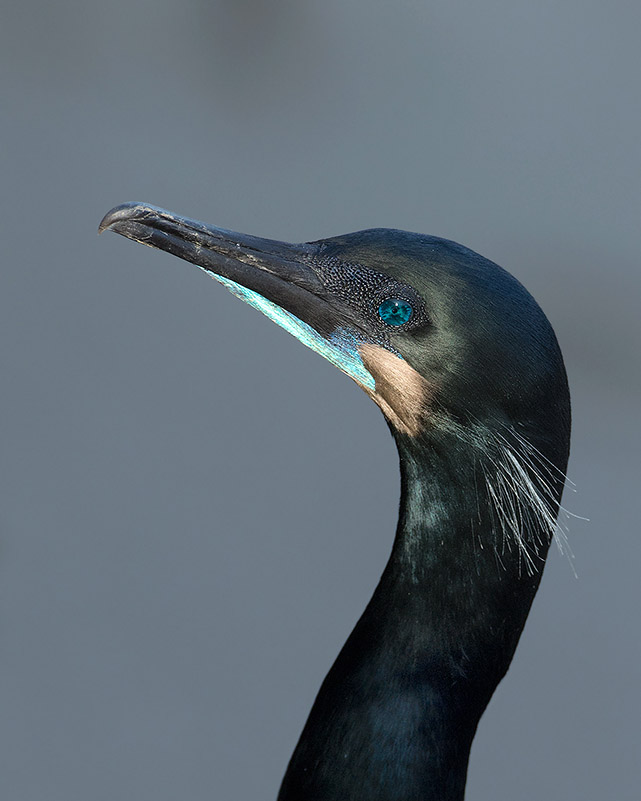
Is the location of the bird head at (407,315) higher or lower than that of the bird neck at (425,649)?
higher

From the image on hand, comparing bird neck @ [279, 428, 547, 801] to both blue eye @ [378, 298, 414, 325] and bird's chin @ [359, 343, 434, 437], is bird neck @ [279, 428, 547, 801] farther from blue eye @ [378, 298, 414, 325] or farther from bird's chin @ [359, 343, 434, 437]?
blue eye @ [378, 298, 414, 325]

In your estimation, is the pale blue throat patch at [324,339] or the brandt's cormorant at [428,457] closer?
the brandt's cormorant at [428,457]

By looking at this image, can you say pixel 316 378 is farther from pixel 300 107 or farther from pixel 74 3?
pixel 74 3

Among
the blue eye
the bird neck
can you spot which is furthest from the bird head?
the bird neck

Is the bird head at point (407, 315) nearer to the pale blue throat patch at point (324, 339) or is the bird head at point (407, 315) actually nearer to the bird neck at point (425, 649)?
the pale blue throat patch at point (324, 339)

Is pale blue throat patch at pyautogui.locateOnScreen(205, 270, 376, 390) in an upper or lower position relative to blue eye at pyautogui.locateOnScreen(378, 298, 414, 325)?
lower

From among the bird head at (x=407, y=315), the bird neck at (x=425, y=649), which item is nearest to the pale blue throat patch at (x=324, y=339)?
the bird head at (x=407, y=315)

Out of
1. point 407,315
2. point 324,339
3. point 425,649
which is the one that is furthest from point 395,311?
point 425,649

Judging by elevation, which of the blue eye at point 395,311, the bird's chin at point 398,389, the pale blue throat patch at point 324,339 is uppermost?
the blue eye at point 395,311
